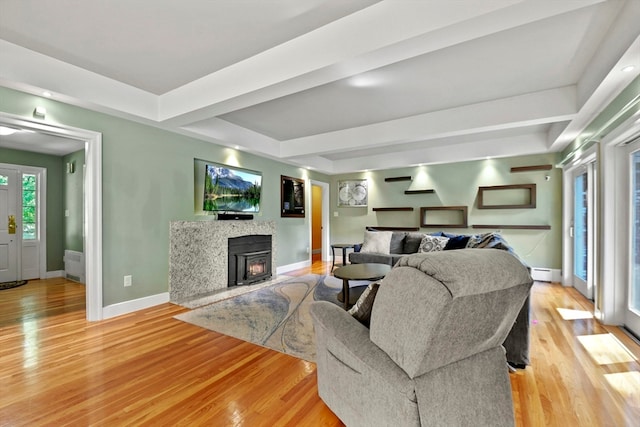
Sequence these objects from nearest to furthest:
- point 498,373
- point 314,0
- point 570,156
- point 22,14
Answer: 1. point 498,373
2. point 314,0
3. point 22,14
4. point 570,156

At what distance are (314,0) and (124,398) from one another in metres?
2.93

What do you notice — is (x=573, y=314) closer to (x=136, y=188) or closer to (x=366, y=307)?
(x=366, y=307)

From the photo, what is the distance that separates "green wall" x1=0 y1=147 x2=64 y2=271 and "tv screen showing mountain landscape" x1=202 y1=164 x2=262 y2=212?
143 inches

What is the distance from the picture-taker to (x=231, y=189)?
16.2ft

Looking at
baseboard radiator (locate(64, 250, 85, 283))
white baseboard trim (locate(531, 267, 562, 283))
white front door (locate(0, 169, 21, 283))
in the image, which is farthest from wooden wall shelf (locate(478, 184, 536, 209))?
white front door (locate(0, 169, 21, 283))

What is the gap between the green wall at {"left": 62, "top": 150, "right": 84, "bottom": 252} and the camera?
17.6 feet

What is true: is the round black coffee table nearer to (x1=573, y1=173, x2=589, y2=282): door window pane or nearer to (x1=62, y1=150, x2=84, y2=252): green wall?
(x1=573, y1=173, x2=589, y2=282): door window pane

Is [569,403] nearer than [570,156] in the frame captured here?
Yes

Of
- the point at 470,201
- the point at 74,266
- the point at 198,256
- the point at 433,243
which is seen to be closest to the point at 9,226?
the point at 74,266

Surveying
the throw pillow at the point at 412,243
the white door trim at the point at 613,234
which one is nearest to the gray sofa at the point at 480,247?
the throw pillow at the point at 412,243

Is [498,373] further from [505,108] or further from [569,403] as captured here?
[505,108]

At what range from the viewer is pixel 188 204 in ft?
14.2

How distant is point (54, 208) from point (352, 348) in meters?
6.94

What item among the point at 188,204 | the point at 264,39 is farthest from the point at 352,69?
the point at 188,204
